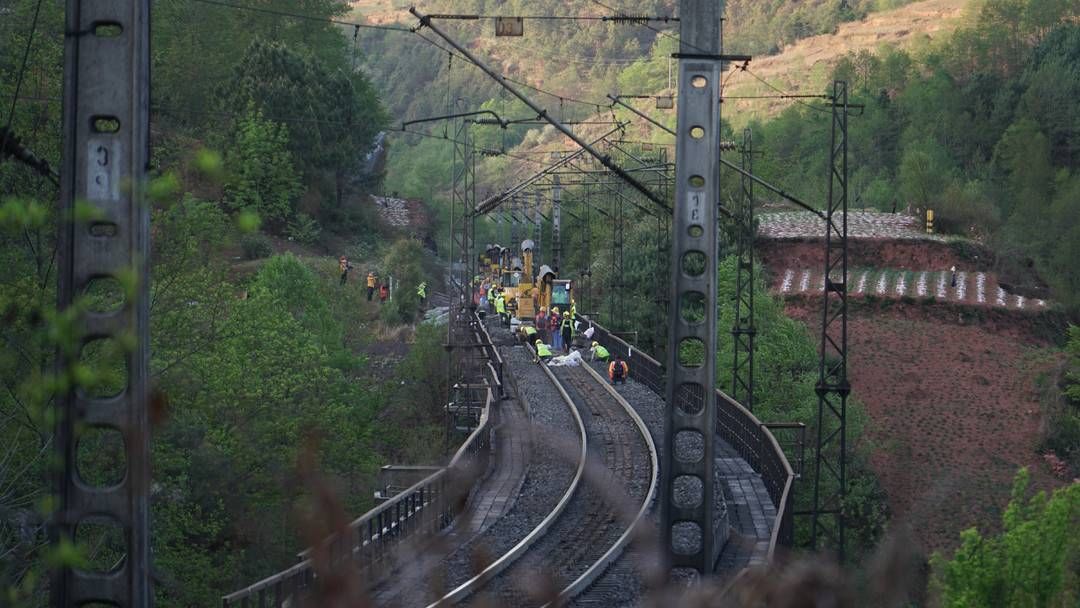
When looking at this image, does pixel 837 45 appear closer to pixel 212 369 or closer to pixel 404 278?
pixel 404 278

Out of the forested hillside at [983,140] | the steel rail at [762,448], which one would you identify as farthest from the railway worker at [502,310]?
the forested hillside at [983,140]

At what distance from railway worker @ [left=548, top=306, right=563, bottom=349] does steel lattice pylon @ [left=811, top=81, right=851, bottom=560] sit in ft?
27.8

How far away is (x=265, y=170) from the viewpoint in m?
58.4

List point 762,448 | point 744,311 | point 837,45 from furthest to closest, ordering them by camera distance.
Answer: point 837,45, point 744,311, point 762,448

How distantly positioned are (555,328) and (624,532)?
2729 centimetres

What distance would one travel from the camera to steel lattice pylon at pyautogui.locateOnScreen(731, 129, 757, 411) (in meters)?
32.3

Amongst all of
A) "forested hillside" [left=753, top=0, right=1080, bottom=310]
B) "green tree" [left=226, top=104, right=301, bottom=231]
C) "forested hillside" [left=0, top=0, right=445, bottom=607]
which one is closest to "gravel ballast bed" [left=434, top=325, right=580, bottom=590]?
"forested hillside" [left=0, top=0, right=445, bottom=607]

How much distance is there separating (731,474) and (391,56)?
170107 millimetres

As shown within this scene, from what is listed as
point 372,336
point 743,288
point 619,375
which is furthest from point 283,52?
point 619,375

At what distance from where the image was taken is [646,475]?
86.1ft

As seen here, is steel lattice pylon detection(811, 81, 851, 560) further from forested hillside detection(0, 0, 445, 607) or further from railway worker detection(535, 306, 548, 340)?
railway worker detection(535, 306, 548, 340)

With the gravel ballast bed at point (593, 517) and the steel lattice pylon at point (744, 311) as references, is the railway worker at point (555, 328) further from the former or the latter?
the gravel ballast bed at point (593, 517)

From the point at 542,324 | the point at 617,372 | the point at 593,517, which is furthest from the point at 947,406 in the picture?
the point at 593,517

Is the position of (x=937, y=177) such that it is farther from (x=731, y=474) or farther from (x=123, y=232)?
(x=123, y=232)
